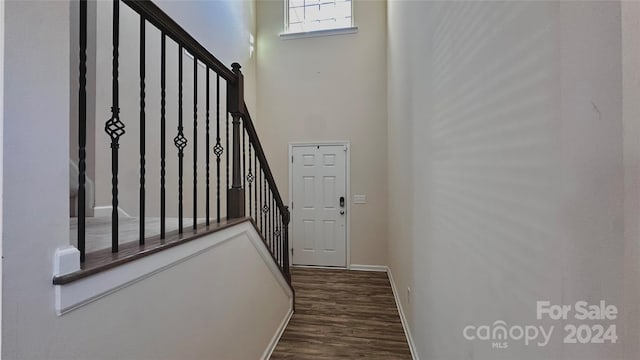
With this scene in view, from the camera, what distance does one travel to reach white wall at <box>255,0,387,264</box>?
4777 mm

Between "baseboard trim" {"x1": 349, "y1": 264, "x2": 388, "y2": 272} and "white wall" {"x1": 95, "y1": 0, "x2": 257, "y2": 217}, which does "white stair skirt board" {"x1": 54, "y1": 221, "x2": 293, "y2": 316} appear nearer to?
"white wall" {"x1": 95, "y1": 0, "x2": 257, "y2": 217}

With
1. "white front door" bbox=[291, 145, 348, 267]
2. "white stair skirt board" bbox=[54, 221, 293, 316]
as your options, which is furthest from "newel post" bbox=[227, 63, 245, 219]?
"white front door" bbox=[291, 145, 348, 267]

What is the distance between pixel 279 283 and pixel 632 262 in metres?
2.49

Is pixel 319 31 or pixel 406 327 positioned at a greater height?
pixel 319 31

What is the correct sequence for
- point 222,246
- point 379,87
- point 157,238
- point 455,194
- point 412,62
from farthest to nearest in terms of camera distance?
point 379,87 → point 412,62 → point 222,246 → point 455,194 → point 157,238

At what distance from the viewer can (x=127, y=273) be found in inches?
38.6

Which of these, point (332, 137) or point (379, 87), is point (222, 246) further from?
point (379, 87)

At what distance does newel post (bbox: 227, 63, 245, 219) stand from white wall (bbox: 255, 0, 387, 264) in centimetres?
298

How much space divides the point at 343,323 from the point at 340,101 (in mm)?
3320

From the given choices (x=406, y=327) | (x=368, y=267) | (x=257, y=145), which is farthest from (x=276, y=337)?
(x=368, y=267)

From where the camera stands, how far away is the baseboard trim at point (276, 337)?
229 cm

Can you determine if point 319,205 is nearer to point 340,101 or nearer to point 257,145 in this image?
point 340,101

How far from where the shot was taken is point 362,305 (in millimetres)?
3340

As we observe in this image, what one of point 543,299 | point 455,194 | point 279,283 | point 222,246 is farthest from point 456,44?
point 279,283
